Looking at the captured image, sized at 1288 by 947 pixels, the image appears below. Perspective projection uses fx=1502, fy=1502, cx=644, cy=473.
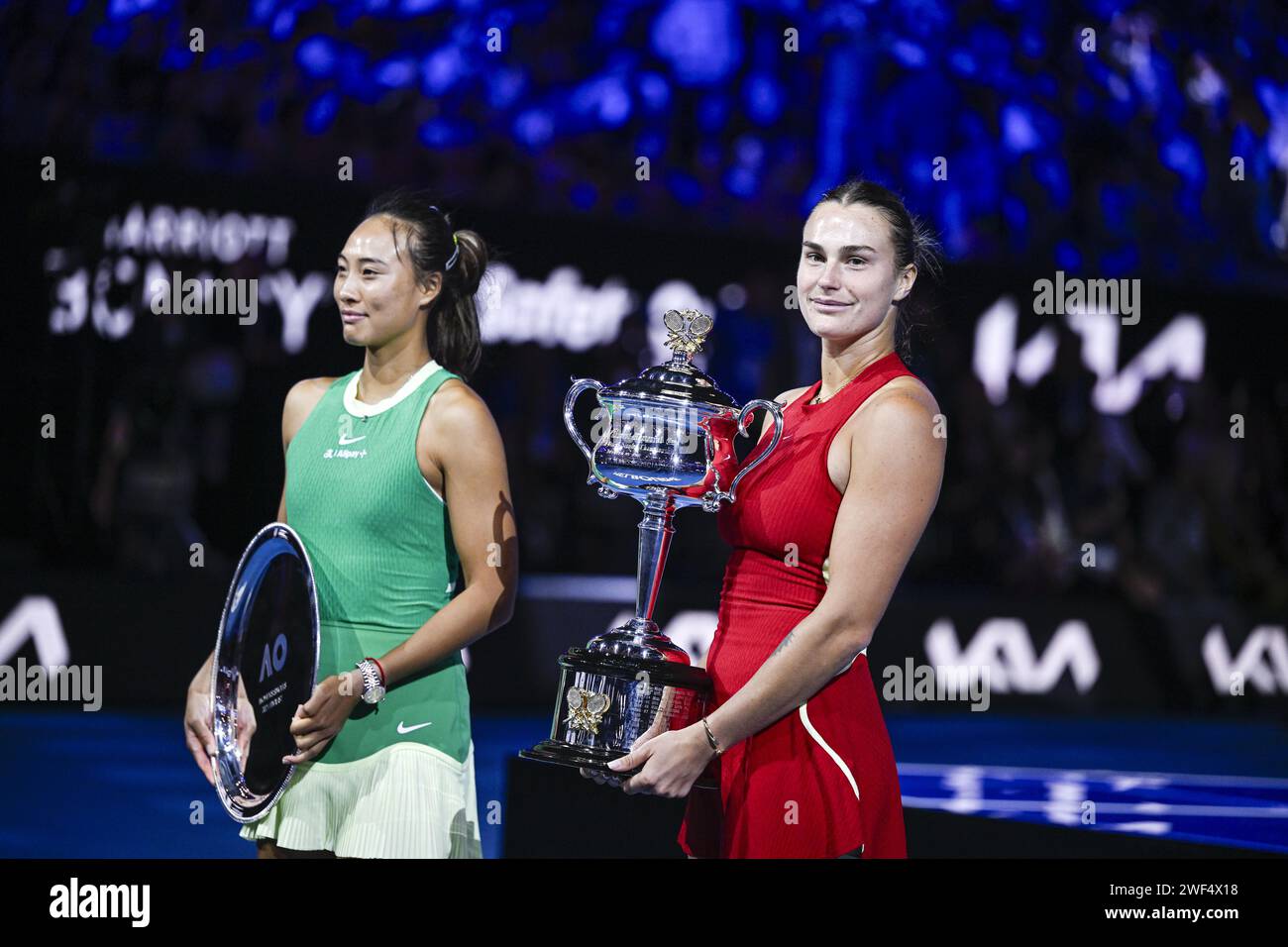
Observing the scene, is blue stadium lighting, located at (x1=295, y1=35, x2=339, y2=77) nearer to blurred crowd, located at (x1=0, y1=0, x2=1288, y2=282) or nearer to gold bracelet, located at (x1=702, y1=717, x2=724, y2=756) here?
blurred crowd, located at (x1=0, y1=0, x2=1288, y2=282)

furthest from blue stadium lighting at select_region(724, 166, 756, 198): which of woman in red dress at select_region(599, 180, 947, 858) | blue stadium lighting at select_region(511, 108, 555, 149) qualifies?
woman in red dress at select_region(599, 180, 947, 858)

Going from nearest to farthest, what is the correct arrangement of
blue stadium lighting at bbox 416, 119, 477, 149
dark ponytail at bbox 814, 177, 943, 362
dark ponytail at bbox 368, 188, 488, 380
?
dark ponytail at bbox 814, 177, 943, 362
dark ponytail at bbox 368, 188, 488, 380
blue stadium lighting at bbox 416, 119, 477, 149

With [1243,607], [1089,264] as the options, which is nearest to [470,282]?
[1243,607]

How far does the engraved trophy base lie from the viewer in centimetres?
222

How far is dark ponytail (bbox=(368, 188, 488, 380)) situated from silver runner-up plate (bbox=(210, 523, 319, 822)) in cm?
45

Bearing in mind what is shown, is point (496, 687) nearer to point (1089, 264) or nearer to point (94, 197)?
point (94, 197)

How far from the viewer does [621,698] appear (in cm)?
225

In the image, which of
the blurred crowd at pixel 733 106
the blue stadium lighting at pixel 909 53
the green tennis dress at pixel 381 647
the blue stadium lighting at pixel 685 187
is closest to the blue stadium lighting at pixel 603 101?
the blurred crowd at pixel 733 106

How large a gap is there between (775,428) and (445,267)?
0.73 m

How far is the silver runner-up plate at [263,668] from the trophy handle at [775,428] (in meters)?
0.70

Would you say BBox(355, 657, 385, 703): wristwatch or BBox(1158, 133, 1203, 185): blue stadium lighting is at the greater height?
BBox(1158, 133, 1203, 185): blue stadium lighting

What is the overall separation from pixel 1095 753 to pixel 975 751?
0.58m

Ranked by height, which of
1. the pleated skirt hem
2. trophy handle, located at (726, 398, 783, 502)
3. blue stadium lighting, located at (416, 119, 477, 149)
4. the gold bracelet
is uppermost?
blue stadium lighting, located at (416, 119, 477, 149)
